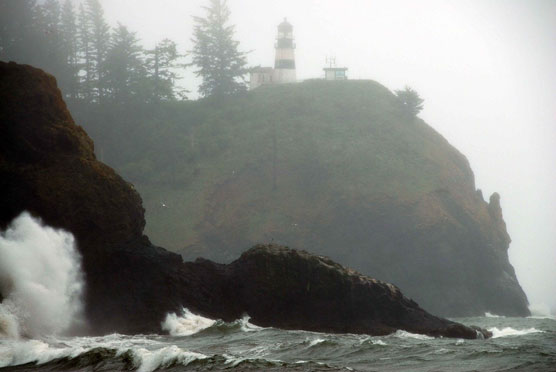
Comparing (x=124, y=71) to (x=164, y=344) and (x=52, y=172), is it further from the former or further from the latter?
(x=164, y=344)

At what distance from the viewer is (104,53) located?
320 ft

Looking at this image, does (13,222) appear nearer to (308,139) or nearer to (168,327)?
(168,327)

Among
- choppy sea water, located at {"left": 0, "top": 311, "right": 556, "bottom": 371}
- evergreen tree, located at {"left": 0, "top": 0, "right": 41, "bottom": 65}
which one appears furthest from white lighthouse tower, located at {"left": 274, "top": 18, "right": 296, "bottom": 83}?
choppy sea water, located at {"left": 0, "top": 311, "right": 556, "bottom": 371}

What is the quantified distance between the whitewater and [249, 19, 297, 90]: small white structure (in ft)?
245

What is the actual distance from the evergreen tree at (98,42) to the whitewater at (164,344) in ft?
208

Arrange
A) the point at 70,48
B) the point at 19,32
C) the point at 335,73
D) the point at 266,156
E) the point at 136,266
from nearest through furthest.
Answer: the point at 136,266
the point at 19,32
the point at 266,156
the point at 70,48
the point at 335,73

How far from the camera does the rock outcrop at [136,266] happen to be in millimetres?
34969

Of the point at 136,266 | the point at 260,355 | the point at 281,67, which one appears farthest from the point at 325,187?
the point at 260,355

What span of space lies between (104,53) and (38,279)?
224 feet

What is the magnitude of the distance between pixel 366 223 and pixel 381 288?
39.2 meters

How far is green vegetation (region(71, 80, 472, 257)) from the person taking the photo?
3093 inches

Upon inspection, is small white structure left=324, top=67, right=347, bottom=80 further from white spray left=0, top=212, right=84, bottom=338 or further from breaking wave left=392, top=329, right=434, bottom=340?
white spray left=0, top=212, right=84, bottom=338

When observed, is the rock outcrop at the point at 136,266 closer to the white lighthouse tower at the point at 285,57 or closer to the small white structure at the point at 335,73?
the white lighthouse tower at the point at 285,57

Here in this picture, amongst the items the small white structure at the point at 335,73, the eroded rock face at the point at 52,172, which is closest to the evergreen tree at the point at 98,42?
the small white structure at the point at 335,73
